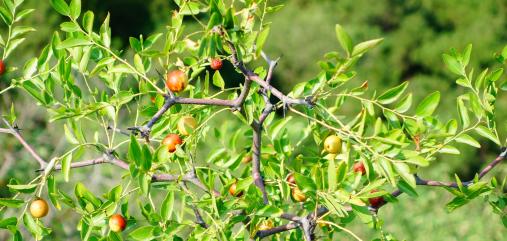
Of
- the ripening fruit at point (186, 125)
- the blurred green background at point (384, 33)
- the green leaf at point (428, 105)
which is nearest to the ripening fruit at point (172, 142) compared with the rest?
the ripening fruit at point (186, 125)

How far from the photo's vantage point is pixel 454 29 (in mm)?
10641

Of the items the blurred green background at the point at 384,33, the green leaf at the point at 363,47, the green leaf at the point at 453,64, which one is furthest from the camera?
the blurred green background at the point at 384,33

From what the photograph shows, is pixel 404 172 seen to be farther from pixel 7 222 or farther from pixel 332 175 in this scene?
pixel 7 222

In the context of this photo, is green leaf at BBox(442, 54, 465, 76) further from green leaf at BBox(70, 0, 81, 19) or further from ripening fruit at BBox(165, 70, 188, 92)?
green leaf at BBox(70, 0, 81, 19)

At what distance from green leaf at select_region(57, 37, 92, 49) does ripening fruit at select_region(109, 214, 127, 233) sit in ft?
0.83

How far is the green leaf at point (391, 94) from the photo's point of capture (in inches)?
39.0

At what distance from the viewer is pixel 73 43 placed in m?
0.97

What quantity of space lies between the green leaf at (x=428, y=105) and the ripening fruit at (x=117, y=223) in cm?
45

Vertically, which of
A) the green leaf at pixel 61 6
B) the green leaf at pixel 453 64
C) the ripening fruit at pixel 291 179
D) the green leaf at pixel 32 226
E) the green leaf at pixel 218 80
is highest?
the green leaf at pixel 61 6

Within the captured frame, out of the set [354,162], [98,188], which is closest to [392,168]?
[354,162]

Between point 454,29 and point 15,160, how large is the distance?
8431 mm

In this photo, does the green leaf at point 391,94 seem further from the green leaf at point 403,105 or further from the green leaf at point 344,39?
the green leaf at point 344,39

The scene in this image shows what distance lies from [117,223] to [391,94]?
426mm

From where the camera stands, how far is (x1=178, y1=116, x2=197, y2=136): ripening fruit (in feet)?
3.55
